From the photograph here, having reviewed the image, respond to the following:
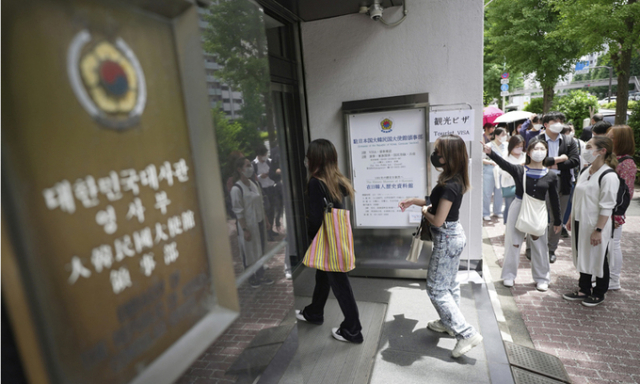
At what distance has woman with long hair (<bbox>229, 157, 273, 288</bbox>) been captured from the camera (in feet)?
4.22

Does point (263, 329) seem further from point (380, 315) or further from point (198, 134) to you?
point (380, 315)

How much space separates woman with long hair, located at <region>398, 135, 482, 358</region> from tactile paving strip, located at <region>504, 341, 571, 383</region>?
0.40m

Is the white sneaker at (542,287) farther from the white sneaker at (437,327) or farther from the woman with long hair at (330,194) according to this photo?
the woman with long hair at (330,194)

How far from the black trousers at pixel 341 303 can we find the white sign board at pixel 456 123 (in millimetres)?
2118

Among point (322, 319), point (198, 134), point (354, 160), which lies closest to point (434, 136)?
point (354, 160)

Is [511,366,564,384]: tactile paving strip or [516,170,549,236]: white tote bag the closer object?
[511,366,564,384]: tactile paving strip

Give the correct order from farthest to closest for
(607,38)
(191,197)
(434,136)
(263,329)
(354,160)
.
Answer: (607,38) → (354,160) → (434,136) → (263,329) → (191,197)

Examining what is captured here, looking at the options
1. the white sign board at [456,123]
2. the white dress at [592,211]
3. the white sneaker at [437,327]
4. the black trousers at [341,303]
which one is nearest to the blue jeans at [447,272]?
the white sneaker at [437,327]

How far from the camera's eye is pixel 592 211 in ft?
12.5

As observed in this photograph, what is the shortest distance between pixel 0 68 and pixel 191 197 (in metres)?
0.51

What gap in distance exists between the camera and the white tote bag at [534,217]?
4.14m

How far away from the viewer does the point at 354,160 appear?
4824 mm

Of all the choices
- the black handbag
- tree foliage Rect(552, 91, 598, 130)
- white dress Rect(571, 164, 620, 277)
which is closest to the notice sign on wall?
the black handbag

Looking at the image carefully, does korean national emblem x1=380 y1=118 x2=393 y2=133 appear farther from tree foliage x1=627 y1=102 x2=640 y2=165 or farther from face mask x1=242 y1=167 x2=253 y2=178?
tree foliage x1=627 y1=102 x2=640 y2=165
